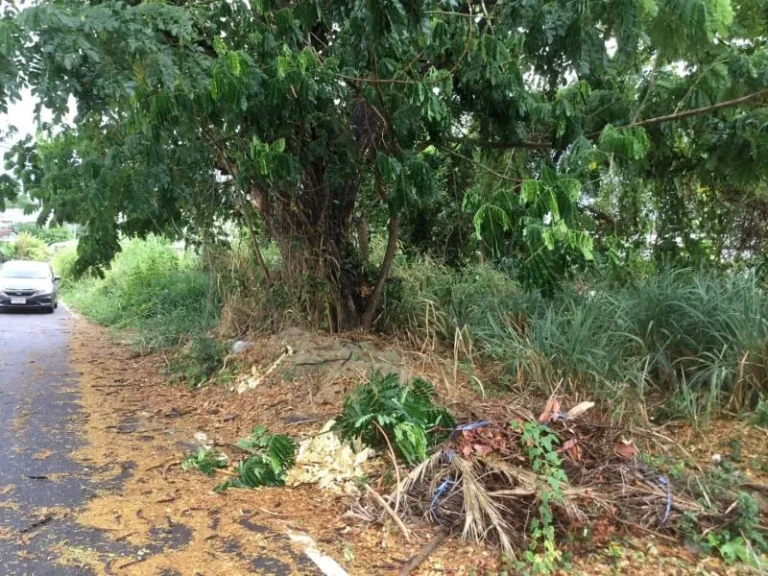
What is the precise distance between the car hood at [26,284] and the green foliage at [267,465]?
1426 centimetres

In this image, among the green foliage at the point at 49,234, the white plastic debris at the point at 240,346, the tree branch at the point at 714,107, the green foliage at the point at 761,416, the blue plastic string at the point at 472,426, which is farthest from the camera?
the green foliage at the point at 49,234

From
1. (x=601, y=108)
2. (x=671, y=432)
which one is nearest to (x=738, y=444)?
(x=671, y=432)

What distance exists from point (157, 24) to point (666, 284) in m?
5.27

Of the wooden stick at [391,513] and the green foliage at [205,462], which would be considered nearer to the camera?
the wooden stick at [391,513]

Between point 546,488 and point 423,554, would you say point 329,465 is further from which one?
point 546,488

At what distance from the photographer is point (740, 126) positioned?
574 centimetres

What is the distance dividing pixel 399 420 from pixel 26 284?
51.5 ft

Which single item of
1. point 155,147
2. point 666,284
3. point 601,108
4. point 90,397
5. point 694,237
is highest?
point 601,108

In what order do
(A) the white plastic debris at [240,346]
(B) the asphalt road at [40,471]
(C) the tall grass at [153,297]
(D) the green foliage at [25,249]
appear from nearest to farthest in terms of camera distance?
(B) the asphalt road at [40,471] < (A) the white plastic debris at [240,346] < (C) the tall grass at [153,297] < (D) the green foliage at [25,249]

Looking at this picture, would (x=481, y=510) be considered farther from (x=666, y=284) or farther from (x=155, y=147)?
(x=155, y=147)

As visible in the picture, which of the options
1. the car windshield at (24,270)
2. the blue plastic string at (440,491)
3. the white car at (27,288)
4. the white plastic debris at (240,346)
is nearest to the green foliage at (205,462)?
the blue plastic string at (440,491)

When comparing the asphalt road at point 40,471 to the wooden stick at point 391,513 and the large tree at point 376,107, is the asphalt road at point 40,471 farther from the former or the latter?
the large tree at point 376,107

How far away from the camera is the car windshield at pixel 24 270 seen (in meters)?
17.3

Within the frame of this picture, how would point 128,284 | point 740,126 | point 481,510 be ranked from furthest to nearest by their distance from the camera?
1. point 128,284
2. point 740,126
3. point 481,510
